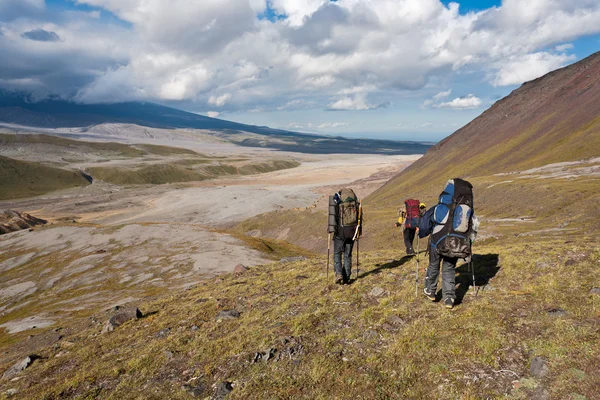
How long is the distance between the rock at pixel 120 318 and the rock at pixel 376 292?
10.8 m

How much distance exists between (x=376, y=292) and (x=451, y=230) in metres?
4.16

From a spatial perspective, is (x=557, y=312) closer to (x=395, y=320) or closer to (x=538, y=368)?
(x=538, y=368)

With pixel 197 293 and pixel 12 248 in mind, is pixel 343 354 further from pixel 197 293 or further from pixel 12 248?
pixel 12 248

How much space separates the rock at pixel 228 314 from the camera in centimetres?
1370

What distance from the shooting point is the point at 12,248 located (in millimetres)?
64688

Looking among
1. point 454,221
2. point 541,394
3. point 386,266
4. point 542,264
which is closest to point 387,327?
point 454,221

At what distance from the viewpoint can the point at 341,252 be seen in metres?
14.9

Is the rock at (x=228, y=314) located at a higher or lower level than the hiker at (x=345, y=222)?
lower

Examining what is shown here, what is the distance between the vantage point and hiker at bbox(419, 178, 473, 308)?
35.0 ft

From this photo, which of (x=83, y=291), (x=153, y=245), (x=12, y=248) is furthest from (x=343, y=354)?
(x=12, y=248)

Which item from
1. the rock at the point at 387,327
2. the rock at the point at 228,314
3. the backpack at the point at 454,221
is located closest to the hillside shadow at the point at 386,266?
the rock at the point at 387,327

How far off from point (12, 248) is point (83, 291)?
39.8 metres

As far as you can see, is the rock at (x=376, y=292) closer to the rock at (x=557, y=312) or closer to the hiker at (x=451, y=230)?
the hiker at (x=451, y=230)

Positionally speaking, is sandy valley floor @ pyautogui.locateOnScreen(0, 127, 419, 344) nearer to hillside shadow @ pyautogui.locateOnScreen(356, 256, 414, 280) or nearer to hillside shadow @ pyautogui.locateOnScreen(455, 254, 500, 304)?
hillside shadow @ pyautogui.locateOnScreen(356, 256, 414, 280)
